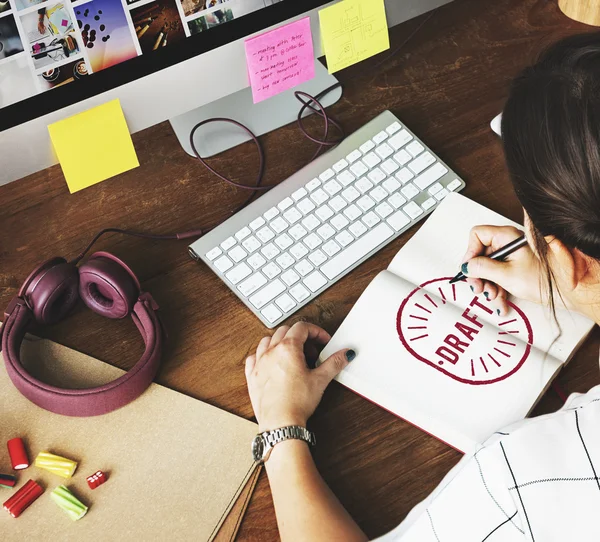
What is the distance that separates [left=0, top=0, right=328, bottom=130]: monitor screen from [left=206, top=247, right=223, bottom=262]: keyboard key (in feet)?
0.69

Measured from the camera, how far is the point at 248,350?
81cm

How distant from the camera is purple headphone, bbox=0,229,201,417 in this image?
0.73 meters

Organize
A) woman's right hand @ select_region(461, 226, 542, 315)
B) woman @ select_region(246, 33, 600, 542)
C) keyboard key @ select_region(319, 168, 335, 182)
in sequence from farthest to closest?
keyboard key @ select_region(319, 168, 335, 182) → woman's right hand @ select_region(461, 226, 542, 315) → woman @ select_region(246, 33, 600, 542)

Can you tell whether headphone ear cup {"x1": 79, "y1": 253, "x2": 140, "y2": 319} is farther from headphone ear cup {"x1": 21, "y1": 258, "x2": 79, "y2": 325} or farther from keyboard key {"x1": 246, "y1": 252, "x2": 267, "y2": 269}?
keyboard key {"x1": 246, "y1": 252, "x2": 267, "y2": 269}

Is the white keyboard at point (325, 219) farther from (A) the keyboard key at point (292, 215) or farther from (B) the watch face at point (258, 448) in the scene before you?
(B) the watch face at point (258, 448)

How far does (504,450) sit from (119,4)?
0.56m

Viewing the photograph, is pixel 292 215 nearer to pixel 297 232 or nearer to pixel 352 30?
pixel 297 232

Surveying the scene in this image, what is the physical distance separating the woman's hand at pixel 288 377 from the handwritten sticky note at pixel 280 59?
31 centimetres

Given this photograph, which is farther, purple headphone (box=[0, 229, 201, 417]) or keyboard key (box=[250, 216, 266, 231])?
keyboard key (box=[250, 216, 266, 231])

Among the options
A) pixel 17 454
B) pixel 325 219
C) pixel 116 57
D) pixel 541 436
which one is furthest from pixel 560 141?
pixel 17 454

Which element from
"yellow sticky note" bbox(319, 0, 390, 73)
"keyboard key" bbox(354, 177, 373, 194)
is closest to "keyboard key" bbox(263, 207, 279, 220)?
"keyboard key" bbox(354, 177, 373, 194)

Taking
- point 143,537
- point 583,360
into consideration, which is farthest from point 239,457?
point 583,360

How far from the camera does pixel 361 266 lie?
86 cm

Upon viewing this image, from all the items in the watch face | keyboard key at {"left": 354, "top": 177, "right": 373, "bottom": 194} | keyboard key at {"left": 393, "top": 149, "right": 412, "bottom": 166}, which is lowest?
the watch face
